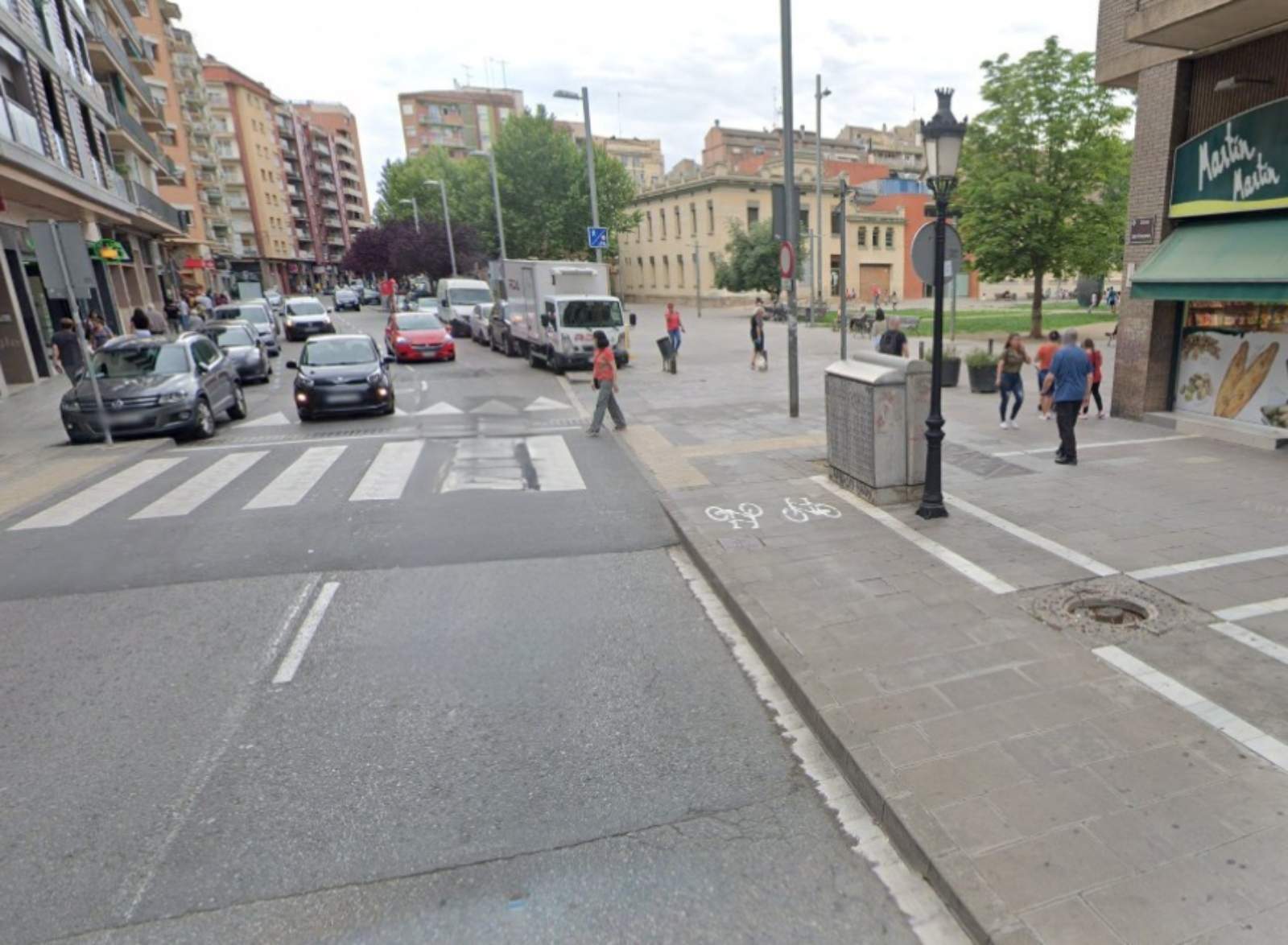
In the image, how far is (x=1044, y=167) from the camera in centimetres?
2217

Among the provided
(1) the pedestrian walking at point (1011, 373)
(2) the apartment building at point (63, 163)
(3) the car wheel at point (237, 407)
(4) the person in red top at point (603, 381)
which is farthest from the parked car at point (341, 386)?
(1) the pedestrian walking at point (1011, 373)

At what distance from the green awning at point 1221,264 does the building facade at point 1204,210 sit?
0.05 feet

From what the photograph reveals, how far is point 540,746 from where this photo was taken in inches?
154

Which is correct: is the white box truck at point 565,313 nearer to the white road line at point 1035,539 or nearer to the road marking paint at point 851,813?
the white road line at point 1035,539

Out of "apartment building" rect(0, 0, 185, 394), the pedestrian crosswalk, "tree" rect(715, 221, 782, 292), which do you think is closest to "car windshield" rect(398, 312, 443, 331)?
"apartment building" rect(0, 0, 185, 394)

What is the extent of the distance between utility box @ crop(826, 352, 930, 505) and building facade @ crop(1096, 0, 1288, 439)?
4.57m

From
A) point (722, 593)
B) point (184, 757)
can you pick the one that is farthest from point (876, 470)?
point (184, 757)

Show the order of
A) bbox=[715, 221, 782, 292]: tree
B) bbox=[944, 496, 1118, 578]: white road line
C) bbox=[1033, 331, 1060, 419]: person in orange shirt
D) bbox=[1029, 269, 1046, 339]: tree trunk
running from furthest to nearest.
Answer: bbox=[715, 221, 782, 292]: tree < bbox=[1029, 269, 1046, 339]: tree trunk < bbox=[1033, 331, 1060, 419]: person in orange shirt < bbox=[944, 496, 1118, 578]: white road line

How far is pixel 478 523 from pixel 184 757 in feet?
12.8

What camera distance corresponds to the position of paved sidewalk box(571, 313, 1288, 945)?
2844 millimetres

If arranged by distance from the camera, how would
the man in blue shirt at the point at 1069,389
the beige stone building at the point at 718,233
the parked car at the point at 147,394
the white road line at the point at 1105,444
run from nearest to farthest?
the man in blue shirt at the point at 1069,389 → the white road line at the point at 1105,444 → the parked car at the point at 147,394 → the beige stone building at the point at 718,233

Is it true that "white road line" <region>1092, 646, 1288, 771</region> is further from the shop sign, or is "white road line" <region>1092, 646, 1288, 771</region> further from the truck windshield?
the truck windshield

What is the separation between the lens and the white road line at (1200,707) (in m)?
3.50

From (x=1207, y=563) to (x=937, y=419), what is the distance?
237 cm
